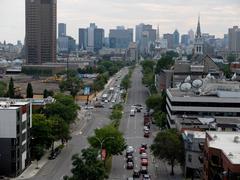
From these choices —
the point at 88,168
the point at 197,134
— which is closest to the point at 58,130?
the point at 197,134

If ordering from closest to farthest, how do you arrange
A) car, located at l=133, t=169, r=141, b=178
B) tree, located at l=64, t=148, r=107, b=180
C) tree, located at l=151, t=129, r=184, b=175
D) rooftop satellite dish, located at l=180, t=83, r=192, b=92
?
tree, located at l=64, t=148, r=107, b=180 < car, located at l=133, t=169, r=141, b=178 < tree, located at l=151, t=129, r=184, b=175 < rooftop satellite dish, located at l=180, t=83, r=192, b=92

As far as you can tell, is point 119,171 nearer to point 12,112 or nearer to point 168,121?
point 12,112

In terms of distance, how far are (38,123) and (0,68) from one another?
142298 mm

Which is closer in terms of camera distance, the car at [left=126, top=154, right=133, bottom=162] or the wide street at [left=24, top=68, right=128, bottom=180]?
the wide street at [left=24, top=68, right=128, bottom=180]

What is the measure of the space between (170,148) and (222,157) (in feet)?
41.5

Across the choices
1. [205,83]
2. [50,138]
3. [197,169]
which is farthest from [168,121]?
[197,169]

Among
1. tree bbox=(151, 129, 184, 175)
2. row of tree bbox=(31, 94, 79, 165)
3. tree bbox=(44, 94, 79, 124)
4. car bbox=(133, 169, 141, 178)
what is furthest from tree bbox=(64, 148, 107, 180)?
tree bbox=(44, 94, 79, 124)

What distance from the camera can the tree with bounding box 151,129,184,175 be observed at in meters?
44.6

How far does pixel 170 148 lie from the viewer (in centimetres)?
4456

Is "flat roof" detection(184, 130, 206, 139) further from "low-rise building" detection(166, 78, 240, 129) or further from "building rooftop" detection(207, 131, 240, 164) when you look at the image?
"low-rise building" detection(166, 78, 240, 129)

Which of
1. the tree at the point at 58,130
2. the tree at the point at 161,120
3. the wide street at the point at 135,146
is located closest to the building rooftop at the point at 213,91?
the tree at the point at 161,120

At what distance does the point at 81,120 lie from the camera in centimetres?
7762

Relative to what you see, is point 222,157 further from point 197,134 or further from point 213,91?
point 213,91

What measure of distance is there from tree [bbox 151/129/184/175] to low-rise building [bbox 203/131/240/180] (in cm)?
613
